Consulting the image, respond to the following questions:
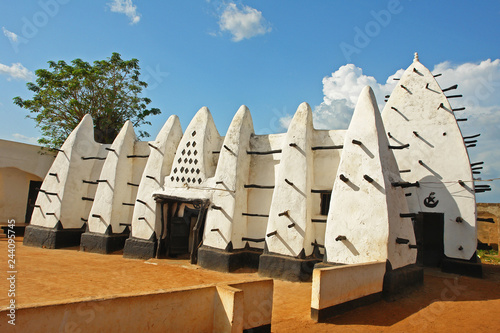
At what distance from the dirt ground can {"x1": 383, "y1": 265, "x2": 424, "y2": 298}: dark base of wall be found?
0.18m

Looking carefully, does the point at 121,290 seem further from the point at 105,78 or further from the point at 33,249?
the point at 105,78

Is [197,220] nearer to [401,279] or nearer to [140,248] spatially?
[140,248]

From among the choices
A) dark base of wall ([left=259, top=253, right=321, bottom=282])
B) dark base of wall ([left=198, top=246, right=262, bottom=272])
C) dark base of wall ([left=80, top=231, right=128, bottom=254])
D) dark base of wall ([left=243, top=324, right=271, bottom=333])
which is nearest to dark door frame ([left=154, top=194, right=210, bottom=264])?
dark base of wall ([left=198, top=246, right=262, bottom=272])

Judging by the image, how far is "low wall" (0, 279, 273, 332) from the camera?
3061 millimetres

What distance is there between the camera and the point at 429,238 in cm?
1159

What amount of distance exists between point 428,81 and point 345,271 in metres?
Answer: 9.10

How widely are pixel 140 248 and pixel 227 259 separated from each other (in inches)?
157

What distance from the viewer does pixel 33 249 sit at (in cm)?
1349

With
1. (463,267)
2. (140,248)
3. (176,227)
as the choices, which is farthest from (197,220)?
(463,267)

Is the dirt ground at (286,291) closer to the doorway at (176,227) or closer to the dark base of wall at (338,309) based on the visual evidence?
the dark base of wall at (338,309)

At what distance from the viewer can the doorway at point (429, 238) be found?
11227 mm

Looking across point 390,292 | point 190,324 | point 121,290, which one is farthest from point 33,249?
point 390,292

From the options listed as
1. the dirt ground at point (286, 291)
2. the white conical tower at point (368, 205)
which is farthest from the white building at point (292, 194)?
the dirt ground at point (286, 291)

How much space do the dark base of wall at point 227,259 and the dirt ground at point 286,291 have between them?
0.88ft
